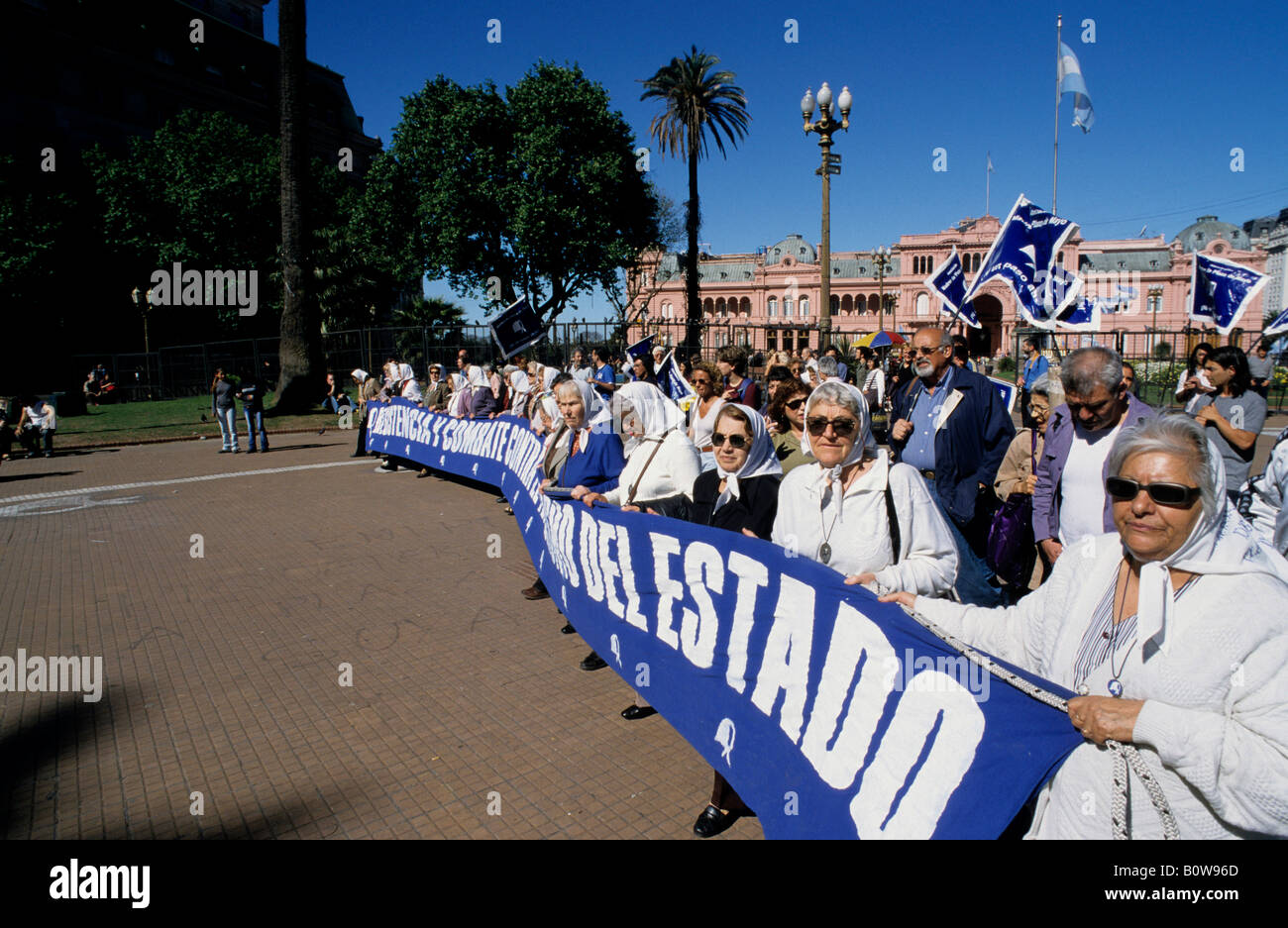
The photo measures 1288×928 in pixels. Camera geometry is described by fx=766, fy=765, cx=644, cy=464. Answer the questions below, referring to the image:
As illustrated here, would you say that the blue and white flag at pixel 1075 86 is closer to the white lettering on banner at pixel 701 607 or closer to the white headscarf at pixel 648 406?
the white headscarf at pixel 648 406

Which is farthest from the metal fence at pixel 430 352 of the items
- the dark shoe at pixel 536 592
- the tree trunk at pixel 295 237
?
the dark shoe at pixel 536 592

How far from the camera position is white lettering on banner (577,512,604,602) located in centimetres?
475

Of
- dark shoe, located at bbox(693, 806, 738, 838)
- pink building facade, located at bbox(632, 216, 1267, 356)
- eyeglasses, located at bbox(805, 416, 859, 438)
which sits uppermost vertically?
pink building facade, located at bbox(632, 216, 1267, 356)

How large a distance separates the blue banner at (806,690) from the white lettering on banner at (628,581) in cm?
1

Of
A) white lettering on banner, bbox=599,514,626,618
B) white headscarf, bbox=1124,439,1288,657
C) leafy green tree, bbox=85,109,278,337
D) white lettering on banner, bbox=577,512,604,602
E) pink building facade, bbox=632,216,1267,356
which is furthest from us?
pink building facade, bbox=632,216,1267,356

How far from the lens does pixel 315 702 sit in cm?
481

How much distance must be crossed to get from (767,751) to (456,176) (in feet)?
114

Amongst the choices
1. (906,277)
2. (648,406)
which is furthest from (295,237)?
(906,277)

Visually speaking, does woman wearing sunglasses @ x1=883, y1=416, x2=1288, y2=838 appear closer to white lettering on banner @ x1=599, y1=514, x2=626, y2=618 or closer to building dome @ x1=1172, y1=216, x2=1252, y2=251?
white lettering on banner @ x1=599, y1=514, x2=626, y2=618

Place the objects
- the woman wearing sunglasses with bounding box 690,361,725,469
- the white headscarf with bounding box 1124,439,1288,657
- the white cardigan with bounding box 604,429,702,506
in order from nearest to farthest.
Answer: the white headscarf with bounding box 1124,439,1288,657, the white cardigan with bounding box 604,429,702,506, the woman wearing sunglasses with bounding box 690,361,725,469

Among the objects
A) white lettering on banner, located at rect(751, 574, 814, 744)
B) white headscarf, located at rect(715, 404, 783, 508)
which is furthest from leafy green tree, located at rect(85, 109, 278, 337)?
white lettering on banner, located at rect(751, 574, 814, 744)

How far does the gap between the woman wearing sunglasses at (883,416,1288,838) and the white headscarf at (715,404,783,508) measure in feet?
6.71

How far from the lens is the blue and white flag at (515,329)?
1215 cm
